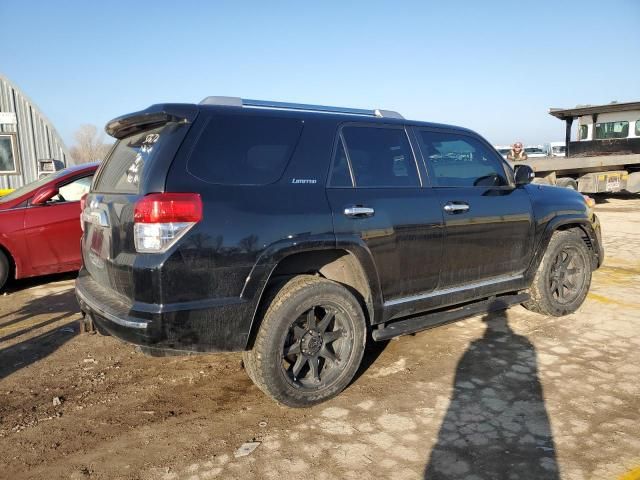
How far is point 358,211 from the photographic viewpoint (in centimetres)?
327

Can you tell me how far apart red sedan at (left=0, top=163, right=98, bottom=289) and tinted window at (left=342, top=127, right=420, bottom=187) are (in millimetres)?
4444

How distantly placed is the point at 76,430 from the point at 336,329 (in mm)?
1730

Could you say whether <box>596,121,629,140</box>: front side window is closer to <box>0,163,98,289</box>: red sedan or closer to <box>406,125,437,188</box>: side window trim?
<box>406,125,437,188</box>: side window trim

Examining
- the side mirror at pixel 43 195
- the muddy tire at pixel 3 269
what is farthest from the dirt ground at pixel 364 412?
the side mirror at pixel 43 195

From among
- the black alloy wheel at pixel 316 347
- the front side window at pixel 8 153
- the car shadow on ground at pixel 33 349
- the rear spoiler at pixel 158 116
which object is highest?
the front side window at pixel 8 153

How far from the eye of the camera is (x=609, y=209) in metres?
14.4

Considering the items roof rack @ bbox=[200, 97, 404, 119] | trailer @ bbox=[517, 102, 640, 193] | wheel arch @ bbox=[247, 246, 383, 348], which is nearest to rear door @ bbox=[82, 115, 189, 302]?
roof rack @ bbox=[200, 97, 404, 119]

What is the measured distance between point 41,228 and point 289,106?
4.34 m

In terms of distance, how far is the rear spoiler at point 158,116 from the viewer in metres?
2.91

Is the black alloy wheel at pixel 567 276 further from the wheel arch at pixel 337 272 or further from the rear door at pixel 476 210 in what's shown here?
the wheel arch at pixel 337 272

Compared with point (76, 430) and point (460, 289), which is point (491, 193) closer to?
point (460, 289)

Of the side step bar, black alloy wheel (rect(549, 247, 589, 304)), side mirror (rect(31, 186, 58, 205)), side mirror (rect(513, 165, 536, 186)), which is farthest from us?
side mirror (rect(31, 186, 58, 205))

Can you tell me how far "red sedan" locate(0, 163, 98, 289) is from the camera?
19.9ft

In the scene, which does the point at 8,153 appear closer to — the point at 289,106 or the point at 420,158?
the point at 289,106
